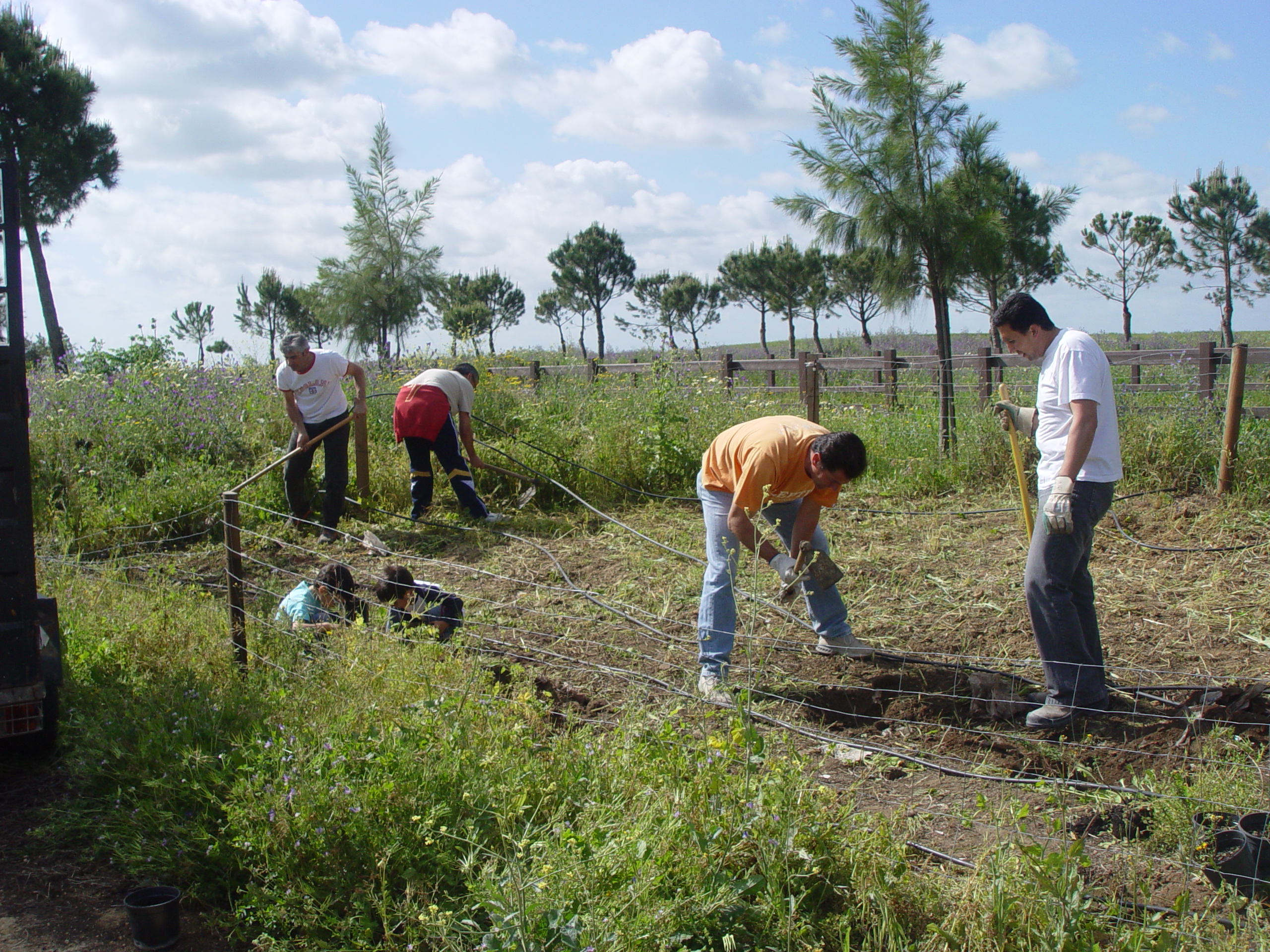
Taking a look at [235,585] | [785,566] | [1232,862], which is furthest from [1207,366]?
[235,585]

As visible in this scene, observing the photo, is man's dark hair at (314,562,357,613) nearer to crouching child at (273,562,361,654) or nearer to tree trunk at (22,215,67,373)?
crouching child at (273,562,361,654)

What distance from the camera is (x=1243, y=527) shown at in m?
6.11

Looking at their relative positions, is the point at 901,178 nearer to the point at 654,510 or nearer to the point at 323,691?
the point at 654,510

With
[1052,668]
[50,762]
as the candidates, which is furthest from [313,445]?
[1052,668]

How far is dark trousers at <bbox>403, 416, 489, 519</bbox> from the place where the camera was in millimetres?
7523

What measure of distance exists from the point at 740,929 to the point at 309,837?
1.17m

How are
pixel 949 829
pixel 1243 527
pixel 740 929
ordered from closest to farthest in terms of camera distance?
pixel 740 929 → pixel 949 829 → pixel 1243 527

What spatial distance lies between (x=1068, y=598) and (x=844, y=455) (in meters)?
1.01

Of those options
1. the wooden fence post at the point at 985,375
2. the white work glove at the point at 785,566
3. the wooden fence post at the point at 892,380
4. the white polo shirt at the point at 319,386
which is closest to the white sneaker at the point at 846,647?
the white work glove at the point at 785,566

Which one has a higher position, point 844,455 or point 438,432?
point 438,432

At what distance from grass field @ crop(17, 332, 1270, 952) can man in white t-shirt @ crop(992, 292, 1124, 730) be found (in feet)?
0.68

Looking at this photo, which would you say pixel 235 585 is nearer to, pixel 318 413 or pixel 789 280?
pixel 318 413

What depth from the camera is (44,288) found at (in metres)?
20.8

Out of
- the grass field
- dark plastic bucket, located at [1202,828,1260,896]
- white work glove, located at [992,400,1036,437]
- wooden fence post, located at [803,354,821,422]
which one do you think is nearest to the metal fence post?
wooden fence post, located at [803,354,821,422]
